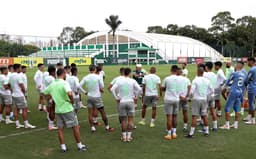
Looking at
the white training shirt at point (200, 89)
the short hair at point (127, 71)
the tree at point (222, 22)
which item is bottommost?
the white training shirt at point (200, 89)

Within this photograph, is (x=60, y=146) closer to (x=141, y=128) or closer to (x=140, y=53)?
(x=141, y=128)

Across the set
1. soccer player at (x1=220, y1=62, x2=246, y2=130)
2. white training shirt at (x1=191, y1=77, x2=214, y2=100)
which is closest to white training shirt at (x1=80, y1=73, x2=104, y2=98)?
white training shirt at (x1=191, y1=77, x2=214, y2=100)

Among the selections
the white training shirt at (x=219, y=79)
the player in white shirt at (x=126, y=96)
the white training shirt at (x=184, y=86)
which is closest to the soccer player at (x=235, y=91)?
the white training shirt at (x=219, y=79)

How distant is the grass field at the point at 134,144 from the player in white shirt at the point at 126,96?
0.39 m

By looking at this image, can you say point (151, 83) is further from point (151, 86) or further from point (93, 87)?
point (93, 87)

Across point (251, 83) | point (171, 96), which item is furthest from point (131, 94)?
point (251, 83)

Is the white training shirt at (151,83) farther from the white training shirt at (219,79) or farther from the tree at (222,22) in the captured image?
the tree at (222,22)

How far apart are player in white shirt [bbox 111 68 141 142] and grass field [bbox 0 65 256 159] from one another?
389 millimetres

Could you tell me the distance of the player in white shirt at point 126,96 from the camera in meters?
8.29

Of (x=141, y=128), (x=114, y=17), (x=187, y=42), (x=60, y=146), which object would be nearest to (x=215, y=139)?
(x=141, y=128)

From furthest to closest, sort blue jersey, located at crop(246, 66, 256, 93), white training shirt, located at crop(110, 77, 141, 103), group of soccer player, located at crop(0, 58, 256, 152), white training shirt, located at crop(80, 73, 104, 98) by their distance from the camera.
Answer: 1. blue jersey, located at crop(246, 66, 256, 93)
2. white training shirt, located at crop(80, 73, 104, 98)
3. white training shirt, located at crop(110, 77, 141, 103)
4. group of soccer player, located at crop(0, 58, 256, 152)

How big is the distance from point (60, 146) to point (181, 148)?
3.05 metres

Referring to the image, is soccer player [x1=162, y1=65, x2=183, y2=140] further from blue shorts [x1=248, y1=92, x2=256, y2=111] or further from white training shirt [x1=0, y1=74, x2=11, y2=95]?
white training shirt [x1=0, y1=74, x2=11, y2=95]

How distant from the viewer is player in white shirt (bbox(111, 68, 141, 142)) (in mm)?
8289
